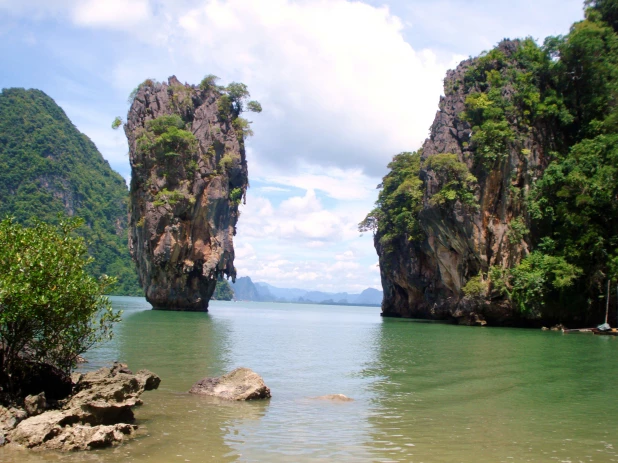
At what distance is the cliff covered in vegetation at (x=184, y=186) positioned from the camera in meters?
45.3

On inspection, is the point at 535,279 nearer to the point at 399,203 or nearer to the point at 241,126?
the point at 399,203

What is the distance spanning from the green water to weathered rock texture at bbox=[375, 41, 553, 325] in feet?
49.7

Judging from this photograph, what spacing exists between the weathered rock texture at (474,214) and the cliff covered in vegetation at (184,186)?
1948cm

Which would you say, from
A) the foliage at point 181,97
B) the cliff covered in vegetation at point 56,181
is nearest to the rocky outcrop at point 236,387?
the foliage at point 181,97

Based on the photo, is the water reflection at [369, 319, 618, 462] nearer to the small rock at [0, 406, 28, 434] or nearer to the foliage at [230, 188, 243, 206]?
the small rock at [0, 406, 28, 434]

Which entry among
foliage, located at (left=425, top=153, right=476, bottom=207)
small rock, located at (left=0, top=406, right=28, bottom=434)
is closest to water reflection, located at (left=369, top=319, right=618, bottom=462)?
small rock, located at (left=0, top=406, right=28, bottom=434)

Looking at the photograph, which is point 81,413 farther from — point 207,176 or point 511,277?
point 207,176

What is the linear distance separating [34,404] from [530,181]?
111ft

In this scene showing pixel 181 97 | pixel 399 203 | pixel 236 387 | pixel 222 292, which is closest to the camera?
pixel 236 387

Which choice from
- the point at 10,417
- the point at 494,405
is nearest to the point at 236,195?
the point at 494,405

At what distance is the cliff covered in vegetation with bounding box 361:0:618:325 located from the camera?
30953 millimetres

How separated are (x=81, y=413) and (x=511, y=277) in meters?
30.9

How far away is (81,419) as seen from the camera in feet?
25.9

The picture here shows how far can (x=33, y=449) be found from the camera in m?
7.02
